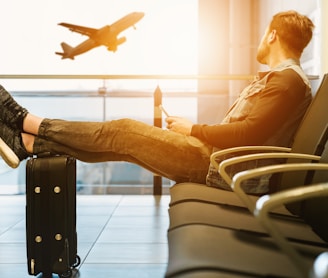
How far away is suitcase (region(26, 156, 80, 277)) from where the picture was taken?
1984mm

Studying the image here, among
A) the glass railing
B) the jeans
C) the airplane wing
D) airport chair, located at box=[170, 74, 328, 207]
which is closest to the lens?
airport chair, located at box=[170, 74, 328, 207]

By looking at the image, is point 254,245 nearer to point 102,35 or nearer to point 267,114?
point 267,114

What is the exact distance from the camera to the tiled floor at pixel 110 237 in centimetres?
211

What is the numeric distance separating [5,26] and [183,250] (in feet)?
23.8

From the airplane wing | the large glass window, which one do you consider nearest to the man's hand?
the large glass window

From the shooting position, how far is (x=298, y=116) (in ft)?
6.46

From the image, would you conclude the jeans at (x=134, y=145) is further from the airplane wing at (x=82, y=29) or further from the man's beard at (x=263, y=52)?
the airplane wing at (x=82, y=29)

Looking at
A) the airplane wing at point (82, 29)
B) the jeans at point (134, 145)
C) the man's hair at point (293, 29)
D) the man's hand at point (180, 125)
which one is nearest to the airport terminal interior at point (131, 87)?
the jeans at point (134, 145)

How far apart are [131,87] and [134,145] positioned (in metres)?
2.51

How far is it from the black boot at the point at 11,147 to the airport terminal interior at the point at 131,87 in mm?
484

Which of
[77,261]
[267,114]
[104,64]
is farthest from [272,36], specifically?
[104,64]

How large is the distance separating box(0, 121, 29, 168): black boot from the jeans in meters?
0.07

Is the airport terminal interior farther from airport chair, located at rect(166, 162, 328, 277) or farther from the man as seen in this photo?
airport chair, located at rect(166, 162, 328, 277)

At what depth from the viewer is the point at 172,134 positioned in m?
2.14
